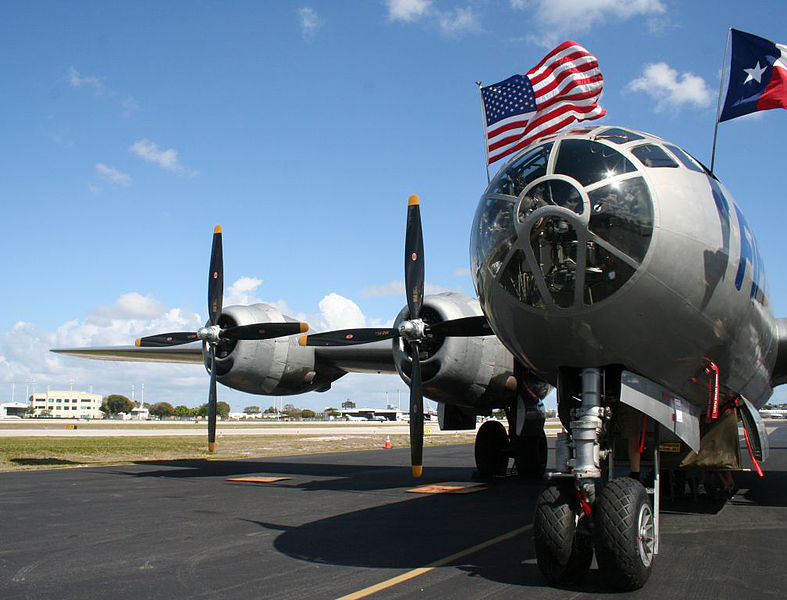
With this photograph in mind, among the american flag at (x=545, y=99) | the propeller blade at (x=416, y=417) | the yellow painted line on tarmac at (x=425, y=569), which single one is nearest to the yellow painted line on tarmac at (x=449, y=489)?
the propeller blade at (x=416, y=417)

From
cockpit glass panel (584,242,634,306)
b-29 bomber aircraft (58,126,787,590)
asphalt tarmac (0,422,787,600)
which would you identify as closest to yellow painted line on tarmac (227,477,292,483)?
asphalt tarmac (0,422,787,600)

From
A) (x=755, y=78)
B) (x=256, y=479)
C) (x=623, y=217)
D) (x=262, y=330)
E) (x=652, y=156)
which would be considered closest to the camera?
(x=623, y=217)

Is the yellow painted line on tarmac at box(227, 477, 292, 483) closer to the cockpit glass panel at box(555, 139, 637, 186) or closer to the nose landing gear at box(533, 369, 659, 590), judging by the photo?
the nose landing gear at box(533, 369, 659, 590)

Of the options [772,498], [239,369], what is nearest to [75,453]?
[239,369]

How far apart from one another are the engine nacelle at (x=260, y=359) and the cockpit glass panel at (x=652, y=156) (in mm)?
11504

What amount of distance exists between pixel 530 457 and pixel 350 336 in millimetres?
5608

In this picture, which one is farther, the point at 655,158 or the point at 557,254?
the point at 655,158

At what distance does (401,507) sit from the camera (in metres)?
11.6

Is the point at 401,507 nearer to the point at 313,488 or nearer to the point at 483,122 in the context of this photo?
the point at 313,488

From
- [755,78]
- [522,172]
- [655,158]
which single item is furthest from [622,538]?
[755,78]

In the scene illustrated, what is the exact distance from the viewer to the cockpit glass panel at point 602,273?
242 inches

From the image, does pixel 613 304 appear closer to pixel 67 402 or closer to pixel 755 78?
pixel 755 78

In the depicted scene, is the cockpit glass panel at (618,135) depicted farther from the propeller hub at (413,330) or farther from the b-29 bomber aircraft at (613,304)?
the propeller hub at (413,330)

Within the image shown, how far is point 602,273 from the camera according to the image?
6203mm
